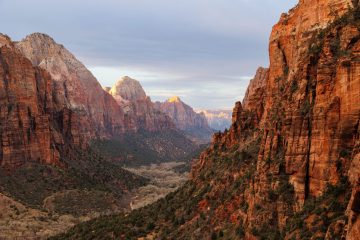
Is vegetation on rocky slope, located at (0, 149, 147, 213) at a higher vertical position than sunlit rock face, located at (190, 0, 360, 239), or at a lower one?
lower

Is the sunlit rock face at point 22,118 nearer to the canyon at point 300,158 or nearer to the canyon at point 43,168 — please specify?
the canyon at point 43,168

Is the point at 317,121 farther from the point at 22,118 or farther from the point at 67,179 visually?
the point at 22,118

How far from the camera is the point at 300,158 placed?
41.0 meters

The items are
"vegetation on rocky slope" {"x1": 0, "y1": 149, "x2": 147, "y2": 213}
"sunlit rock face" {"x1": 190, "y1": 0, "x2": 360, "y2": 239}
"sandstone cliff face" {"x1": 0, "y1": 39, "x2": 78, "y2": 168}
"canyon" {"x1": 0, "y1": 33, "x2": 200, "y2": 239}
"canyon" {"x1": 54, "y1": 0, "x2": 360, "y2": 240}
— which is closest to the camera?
"canyon" {"x1": 54, "y1": 0, "x2": 360, "y2": 240}

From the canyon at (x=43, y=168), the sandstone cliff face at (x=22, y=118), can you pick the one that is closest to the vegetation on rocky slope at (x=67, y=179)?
the canyon at (x=43, y=168)

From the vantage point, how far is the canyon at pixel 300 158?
36500 mm

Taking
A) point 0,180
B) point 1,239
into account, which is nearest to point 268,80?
point 1,239

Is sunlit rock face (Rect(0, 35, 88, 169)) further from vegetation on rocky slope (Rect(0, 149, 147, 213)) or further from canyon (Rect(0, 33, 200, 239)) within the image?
vegetation on rocky slope (Rect(0, 149, 147, 213))

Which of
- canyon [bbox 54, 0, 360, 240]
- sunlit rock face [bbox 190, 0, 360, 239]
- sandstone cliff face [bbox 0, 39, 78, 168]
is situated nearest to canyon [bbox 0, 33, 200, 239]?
sandstone cliff face [bbox 0, 39, 78, 168]

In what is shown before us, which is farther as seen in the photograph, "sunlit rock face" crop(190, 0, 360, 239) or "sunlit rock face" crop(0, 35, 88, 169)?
"sunlit rock face" crop(0, 35, 88, 169)

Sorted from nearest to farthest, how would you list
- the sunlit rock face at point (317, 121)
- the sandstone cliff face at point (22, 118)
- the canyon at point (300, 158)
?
the canyon at point (300, 158) < the sunlit rock face at point (317, 121) < the sandstone cliff face at point (22, 118)

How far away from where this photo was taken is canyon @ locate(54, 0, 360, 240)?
3650 centimetres

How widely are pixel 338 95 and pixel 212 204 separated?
1040 inches

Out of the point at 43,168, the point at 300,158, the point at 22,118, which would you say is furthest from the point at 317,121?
the point at 22,118
